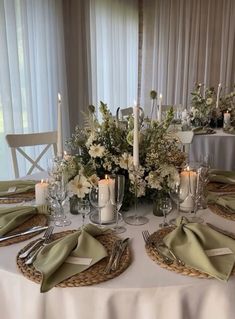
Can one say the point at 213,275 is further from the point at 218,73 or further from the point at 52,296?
the point at 218,73

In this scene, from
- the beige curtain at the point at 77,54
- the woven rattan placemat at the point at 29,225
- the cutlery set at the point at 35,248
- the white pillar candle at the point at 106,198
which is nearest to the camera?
the cutlery set at the point at 35,248

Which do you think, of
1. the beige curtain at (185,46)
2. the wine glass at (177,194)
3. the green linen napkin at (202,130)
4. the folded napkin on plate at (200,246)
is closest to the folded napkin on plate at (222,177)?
the wine glass at (177,194)

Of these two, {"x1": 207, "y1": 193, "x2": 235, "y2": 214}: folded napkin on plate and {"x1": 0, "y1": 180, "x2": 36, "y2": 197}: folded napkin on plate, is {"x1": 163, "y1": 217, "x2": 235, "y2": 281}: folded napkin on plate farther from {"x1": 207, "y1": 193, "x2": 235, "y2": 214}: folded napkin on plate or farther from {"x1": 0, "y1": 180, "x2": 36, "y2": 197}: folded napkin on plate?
{"x1": 0, "y1": 180, "x2": 36, "y2": 197}: folded napkin on plate

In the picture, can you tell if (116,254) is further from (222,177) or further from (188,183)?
(222,177)

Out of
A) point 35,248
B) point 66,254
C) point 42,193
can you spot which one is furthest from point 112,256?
point 42,193

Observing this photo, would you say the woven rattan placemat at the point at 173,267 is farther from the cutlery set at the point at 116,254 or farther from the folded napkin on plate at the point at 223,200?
the folded napkin on plate at the point at 223,200

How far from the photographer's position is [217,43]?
4941 mm

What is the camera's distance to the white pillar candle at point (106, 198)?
122 centimetres

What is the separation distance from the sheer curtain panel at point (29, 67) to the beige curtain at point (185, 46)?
7.51 feet

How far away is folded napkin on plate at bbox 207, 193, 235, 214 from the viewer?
1365 millimetres

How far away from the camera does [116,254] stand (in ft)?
3.36

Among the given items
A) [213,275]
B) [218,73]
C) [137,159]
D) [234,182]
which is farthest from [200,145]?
[218,73]

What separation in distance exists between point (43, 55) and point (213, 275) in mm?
2781

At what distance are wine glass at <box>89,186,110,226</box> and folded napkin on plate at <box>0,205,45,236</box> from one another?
0.23m
